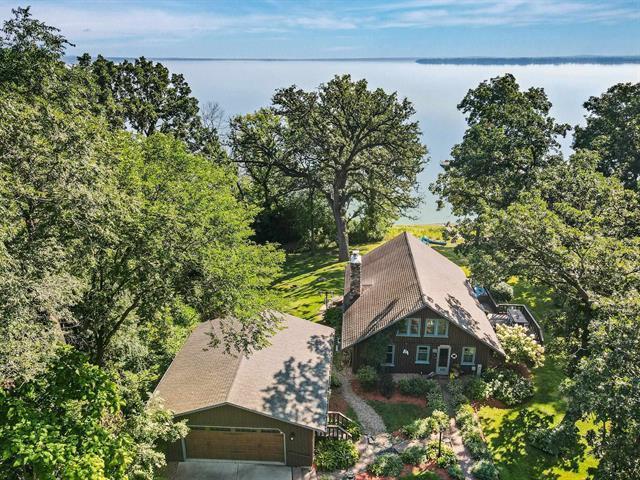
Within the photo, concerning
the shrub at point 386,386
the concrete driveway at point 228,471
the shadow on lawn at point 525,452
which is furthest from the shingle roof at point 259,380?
the shadow on lawn at point 525,452

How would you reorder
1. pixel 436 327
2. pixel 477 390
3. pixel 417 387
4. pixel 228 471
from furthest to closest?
1. pixel 436 327
2. pixel 417 387
3. pixel 477 390
4. pixel 228 471

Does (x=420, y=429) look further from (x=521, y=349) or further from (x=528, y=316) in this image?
(x=528, y=316)

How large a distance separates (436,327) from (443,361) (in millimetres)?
2226

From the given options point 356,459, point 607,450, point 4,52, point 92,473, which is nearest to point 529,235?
point 607,450

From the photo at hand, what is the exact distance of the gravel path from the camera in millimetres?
22250

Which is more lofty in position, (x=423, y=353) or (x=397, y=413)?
(x=423, y=353)

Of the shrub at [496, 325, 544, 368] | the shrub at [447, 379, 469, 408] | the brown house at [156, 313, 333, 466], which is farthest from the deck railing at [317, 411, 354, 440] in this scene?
the shrub at [496, 325, 544, 368]

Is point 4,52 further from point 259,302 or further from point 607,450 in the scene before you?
point 607,450

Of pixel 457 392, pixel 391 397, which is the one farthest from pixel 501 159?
pixel 391 397

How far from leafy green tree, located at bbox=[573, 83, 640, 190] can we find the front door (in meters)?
23.9

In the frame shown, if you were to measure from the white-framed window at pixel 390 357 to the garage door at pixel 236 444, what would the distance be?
29.6 ft

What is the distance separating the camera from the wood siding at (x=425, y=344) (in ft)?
84.7

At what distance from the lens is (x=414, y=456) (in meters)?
20.2

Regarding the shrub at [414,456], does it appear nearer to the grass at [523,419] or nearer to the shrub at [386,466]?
the shrub at [386,466]
